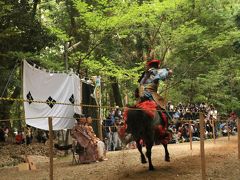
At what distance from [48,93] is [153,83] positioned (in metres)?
4.15

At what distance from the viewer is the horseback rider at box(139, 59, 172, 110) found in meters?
10.2

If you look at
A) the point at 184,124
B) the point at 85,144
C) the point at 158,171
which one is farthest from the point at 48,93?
the point at 184,124

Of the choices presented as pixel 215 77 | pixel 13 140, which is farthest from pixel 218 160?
pixel 215 77

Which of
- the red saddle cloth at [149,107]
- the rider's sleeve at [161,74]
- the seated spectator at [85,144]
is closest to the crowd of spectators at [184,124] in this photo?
the seated spectator at [85,144]

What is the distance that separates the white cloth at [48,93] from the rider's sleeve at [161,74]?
2831 mm

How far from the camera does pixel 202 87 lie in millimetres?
26469

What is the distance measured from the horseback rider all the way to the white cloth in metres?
2.45

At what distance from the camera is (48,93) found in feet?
43.3

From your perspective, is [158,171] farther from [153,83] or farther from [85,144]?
[85,144]

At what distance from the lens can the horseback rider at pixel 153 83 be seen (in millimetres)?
10203

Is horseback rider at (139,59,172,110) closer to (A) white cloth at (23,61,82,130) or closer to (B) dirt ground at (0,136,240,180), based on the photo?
(B) dirt ground at (0,136,240,180)

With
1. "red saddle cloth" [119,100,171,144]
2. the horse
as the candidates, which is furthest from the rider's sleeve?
the horse

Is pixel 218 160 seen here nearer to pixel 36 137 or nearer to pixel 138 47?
pixel 36 137

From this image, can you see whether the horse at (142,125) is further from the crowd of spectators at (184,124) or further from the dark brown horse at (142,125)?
the crowd of spectators at (184,124)
